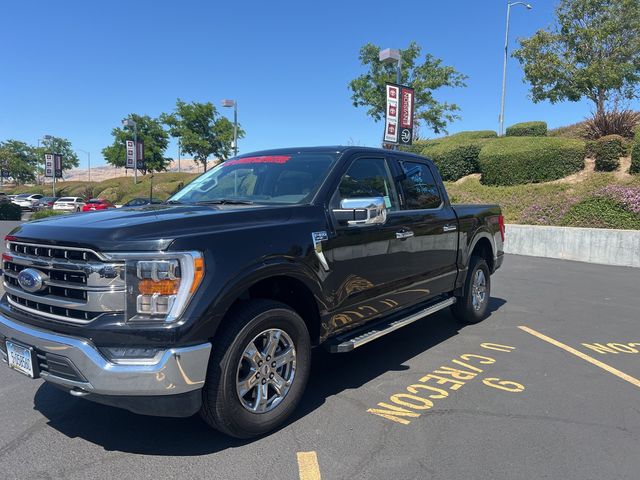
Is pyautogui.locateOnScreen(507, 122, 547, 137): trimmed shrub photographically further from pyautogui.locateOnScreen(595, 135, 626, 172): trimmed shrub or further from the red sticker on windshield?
the red sticker on windshield

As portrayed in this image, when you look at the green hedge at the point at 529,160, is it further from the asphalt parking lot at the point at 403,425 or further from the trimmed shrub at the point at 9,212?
the trimmed shrub at the point at 9,212

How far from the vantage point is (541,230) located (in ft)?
45.3

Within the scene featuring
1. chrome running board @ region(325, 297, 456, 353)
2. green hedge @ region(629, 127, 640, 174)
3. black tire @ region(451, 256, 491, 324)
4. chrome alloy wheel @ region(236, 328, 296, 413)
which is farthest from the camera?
green hedge @ region(629, 127, 640, 174)

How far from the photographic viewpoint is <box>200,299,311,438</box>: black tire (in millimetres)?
2896

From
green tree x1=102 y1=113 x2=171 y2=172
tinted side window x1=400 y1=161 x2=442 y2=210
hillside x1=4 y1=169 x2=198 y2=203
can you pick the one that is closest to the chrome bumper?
tinted side window x1=400 y1=161 x2=442 y2=210

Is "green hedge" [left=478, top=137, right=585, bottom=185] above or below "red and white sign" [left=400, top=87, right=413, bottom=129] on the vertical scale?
below

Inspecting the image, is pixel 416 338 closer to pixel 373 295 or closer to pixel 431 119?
pixel 373 295

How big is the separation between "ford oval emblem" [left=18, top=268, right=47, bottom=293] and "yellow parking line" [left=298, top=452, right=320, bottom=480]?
6.22ft

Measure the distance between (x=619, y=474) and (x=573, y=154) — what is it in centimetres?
1669

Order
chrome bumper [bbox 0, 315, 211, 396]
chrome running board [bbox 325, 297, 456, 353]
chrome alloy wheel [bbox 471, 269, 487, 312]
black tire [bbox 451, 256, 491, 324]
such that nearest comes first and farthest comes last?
chrome bumper [bbox 0, 315, 211, 396] → chrome running board [bbox 325, 297, 456, 353] → black tire [bbox 451, 256, 491, 324] → chrome alloy wheel [bbox 471, 269, 487, 312]

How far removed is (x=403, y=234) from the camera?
14.6ft

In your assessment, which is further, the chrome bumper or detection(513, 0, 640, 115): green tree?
detection(513, 0, 640, 115): green tree

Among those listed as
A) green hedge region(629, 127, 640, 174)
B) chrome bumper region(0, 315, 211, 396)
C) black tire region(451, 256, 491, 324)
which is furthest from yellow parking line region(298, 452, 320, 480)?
green hedge region(629, 127, 640, 174)

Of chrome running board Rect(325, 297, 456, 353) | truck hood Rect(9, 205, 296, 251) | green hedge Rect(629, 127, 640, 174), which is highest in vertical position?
green hedge Rect(629, 127, 640, 174)
